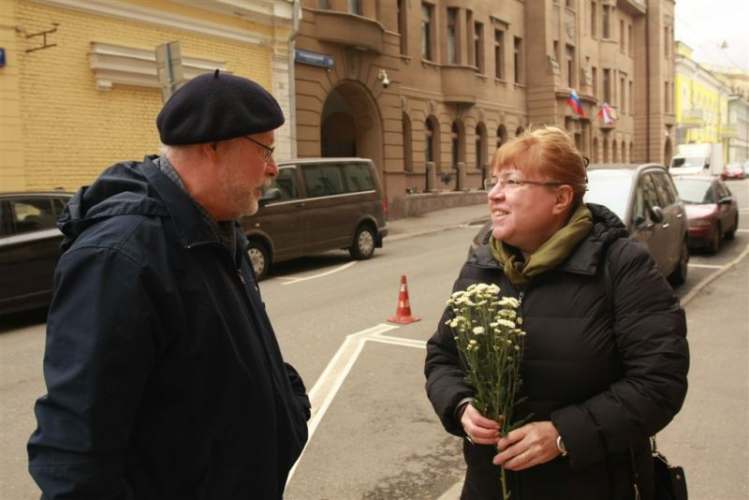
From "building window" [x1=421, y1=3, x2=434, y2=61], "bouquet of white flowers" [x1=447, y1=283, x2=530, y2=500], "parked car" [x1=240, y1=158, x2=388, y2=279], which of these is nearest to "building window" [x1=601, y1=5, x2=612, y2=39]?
"building window" [x1=421, y1=3, x2=434, y2=61]

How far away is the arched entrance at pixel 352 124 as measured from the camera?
2303 cm

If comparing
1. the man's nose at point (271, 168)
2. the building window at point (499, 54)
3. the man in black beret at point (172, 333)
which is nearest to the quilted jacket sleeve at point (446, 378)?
the man in black beret at point (172, 333)

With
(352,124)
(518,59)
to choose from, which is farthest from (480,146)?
(352,124)

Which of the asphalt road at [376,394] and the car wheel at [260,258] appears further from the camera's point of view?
the car wheel at [260,258]

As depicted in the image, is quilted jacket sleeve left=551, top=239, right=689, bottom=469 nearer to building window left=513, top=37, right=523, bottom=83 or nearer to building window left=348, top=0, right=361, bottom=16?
building window left=348, top=0, right=361, bottom=16

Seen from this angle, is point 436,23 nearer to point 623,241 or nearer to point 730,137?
point 623,241

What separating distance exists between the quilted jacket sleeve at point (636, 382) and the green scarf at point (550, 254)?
20 cm

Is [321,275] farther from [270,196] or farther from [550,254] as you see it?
[550,254]

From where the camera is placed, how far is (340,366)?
21.3 feet

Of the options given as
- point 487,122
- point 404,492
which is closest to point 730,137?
point 487,122

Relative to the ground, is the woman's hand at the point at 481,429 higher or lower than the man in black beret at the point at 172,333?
lower

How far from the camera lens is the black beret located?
1810 mm

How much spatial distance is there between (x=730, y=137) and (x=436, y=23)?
75774 mm

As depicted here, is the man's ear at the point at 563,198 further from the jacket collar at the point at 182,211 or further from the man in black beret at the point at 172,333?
the jacket collar at the point at 182,211
